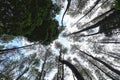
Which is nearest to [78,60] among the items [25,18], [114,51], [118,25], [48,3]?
[114,51]

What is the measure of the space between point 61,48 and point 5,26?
50.9ft

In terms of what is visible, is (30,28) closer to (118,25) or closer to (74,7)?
(118,25)

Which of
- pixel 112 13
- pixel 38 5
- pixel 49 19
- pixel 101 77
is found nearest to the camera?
pixel 38 5

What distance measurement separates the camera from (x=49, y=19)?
1480cm

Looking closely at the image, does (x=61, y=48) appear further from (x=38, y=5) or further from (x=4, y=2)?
(x=4, y=2)

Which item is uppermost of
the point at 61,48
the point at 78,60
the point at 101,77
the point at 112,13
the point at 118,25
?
the point at 112,13

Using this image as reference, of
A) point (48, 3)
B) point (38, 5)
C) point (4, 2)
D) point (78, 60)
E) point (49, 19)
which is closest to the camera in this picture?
point (4, 2)

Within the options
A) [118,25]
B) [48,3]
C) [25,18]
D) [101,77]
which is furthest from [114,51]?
[25,18]

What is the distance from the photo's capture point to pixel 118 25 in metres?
17.4

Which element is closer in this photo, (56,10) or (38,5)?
(38,5)

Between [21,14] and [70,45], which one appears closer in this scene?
[21,14]

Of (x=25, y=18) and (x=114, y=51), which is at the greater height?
(x=25, y=18)

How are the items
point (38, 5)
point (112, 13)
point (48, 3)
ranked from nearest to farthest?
point (38, 5) < point (48, 3) < point (112, 13)

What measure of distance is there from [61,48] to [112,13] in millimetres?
10508
